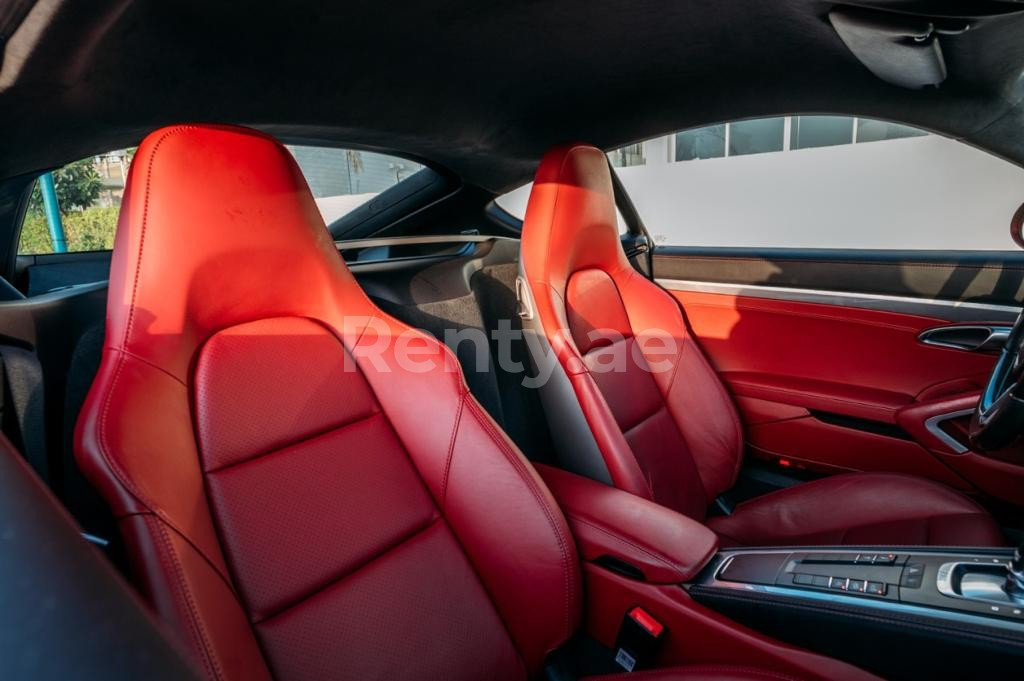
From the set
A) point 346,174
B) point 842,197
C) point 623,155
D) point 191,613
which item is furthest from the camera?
point 842,197

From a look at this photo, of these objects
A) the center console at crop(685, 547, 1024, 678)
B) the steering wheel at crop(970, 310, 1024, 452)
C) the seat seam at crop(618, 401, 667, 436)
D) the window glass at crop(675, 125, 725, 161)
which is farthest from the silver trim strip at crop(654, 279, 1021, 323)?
the window glass at crop(675, 125, 725, 161)

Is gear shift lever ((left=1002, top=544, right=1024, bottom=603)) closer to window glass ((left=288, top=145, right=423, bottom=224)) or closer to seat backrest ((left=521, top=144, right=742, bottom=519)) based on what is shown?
seat backrest ((left=521, top=144, right=742, bottom=519))

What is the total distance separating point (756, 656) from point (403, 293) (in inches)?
44.0

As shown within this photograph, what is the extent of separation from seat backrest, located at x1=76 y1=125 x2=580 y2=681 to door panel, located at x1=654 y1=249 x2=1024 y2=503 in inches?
44.2

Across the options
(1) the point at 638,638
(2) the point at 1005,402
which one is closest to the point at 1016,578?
(2) the point at 1005,402

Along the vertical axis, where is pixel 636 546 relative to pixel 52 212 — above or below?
below

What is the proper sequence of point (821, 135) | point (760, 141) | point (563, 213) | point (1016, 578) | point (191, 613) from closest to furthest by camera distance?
point (191, 613)
point (1016, 578)
point (563, 213)
point (821, 135)
point (760, 141)

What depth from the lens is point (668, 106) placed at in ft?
5.79

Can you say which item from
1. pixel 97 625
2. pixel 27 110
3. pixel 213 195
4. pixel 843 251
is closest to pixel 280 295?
pixel 213 195

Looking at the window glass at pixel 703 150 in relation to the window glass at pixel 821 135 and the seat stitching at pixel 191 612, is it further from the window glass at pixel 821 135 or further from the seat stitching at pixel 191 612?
the seat stitching at pixel 191 612

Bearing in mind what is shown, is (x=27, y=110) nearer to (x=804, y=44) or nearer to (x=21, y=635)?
(x=21, y=635)

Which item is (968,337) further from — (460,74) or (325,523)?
(325,523)

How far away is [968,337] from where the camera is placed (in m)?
1.59

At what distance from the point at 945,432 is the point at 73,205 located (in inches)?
86.8
